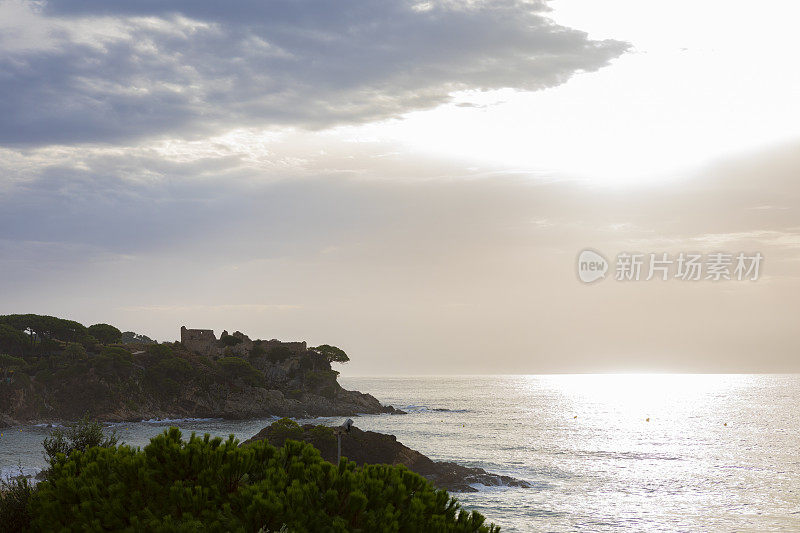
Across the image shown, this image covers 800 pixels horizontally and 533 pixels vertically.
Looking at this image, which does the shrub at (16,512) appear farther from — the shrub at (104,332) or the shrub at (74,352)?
the shrub at (104,332)

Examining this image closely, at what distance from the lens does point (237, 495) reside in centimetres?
1681

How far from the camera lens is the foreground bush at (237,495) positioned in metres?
15.6

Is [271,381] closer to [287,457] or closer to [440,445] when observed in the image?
[440,445]

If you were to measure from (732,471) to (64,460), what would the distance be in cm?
9165

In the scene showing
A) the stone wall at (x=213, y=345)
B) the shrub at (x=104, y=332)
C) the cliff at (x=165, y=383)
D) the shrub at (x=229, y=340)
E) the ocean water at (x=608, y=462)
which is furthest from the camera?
the shrub at (x=229, y=340)

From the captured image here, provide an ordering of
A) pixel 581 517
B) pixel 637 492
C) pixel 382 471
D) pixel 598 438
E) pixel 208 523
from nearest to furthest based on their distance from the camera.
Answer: pixel 208 523
pixel 382 471
pixel 581 517
pixel 637 492
pixel 598 438

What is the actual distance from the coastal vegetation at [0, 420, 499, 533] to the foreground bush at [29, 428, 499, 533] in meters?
0.03

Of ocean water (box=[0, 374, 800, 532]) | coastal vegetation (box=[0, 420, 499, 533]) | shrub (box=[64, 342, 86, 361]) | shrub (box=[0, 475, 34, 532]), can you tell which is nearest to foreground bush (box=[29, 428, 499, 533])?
coastal vegetation (box=[0, 420, 499, 533])

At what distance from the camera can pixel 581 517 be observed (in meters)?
57.7

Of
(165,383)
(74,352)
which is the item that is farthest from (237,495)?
(74,352)

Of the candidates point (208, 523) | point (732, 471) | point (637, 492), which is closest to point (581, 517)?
point (637, 492)

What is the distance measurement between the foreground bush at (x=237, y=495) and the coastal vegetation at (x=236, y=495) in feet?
0.09

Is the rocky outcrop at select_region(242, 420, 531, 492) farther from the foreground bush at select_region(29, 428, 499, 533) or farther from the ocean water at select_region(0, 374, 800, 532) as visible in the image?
the foreground bush at select_region(29, 428, 499, 533)

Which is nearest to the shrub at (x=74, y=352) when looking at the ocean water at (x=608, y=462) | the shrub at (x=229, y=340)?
the ocean water at (x=608, y=462)
